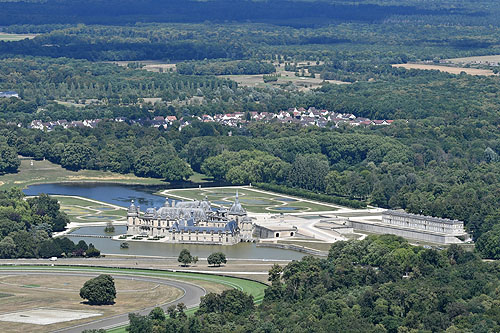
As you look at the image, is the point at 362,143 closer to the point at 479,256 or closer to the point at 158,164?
the point at 158,164

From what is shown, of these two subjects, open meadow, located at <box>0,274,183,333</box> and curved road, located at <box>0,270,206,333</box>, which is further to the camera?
open meadow, located at <box>0,274,183,333</box>

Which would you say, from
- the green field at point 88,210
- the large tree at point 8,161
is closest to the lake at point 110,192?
the green field at point 88,210

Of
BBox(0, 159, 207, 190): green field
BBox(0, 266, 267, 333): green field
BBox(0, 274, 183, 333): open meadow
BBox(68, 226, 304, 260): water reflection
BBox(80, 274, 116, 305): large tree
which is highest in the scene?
BBox(80, 274, 116, 305): large tree

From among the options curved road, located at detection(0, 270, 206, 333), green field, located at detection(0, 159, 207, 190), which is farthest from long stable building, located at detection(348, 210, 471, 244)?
green field, located at detection(0, 159, 207, 190)

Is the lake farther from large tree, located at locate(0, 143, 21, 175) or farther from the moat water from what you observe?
large tree, located at locate(0, 143, 21, 175)

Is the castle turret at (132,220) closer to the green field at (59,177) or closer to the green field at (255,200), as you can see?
the green field at (255,200)

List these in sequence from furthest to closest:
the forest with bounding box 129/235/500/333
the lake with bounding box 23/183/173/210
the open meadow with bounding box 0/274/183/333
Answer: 1. the lake with bounding box 23/183/173/210
2. the open meadow with bounding box 0/274/183/333
3. the forest with bounding box 129/235/500/333

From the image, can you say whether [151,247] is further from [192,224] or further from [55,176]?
[55,176]

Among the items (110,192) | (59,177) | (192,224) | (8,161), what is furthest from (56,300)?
(8,161)
